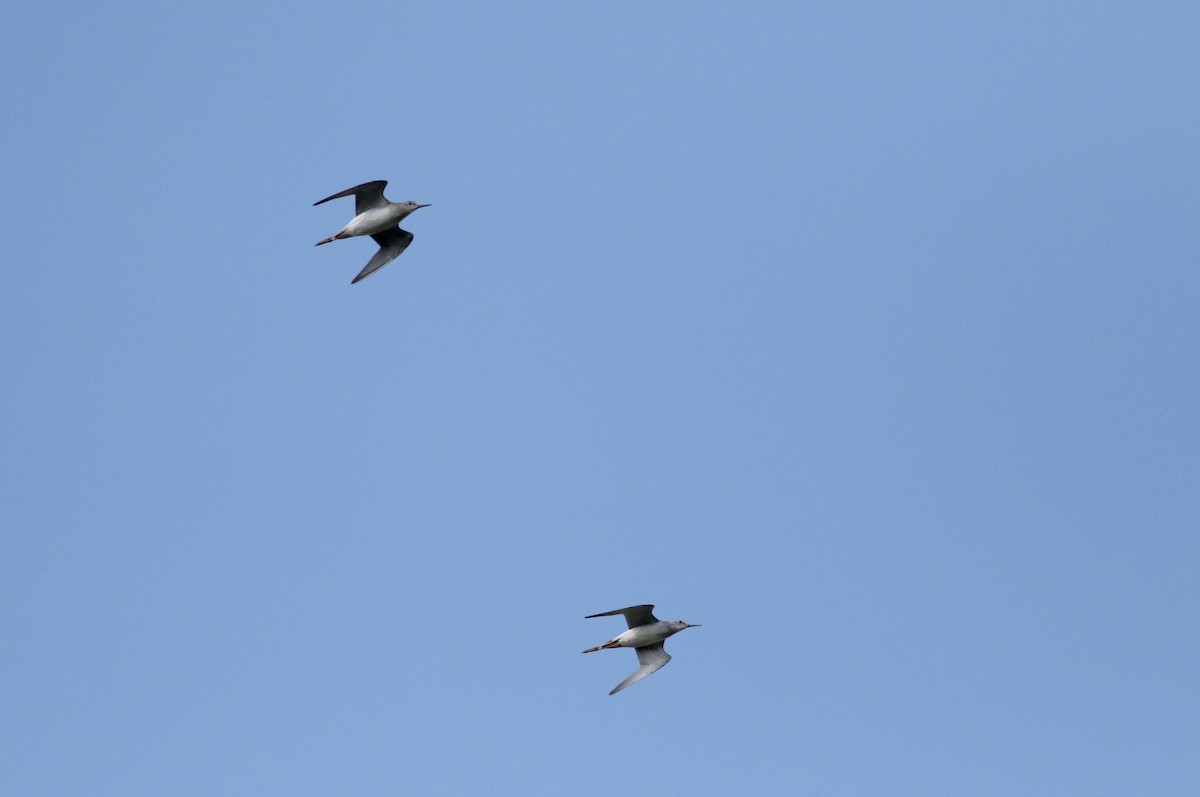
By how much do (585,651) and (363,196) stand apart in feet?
49.0

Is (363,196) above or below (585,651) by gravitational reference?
above

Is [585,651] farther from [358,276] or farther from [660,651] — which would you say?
[358,276]

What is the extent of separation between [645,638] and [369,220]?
49.3 ft

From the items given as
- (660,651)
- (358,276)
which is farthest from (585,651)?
(358,276)

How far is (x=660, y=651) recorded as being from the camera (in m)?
53.0

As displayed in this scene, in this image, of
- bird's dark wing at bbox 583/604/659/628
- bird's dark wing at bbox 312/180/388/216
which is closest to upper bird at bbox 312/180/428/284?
bird's dark wing at bbox 312/180/388/216

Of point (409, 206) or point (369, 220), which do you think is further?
point (409, 206)

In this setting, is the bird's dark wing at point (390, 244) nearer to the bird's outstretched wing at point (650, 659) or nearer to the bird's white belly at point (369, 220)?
the bird's white belly at point (369, 220)

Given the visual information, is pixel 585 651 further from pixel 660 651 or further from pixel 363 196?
pixel 363 196

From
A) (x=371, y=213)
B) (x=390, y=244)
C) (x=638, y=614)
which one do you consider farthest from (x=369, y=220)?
(x=638, y=614)

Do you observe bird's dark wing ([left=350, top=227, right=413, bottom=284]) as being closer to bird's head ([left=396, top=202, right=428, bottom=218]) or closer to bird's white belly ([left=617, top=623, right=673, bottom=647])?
bird's head ([left=396, top=202, right=428, bottom=218])

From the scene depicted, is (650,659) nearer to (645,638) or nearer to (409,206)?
(645,638)

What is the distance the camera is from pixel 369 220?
50.4 meters

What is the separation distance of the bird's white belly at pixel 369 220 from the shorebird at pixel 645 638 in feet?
44.3
